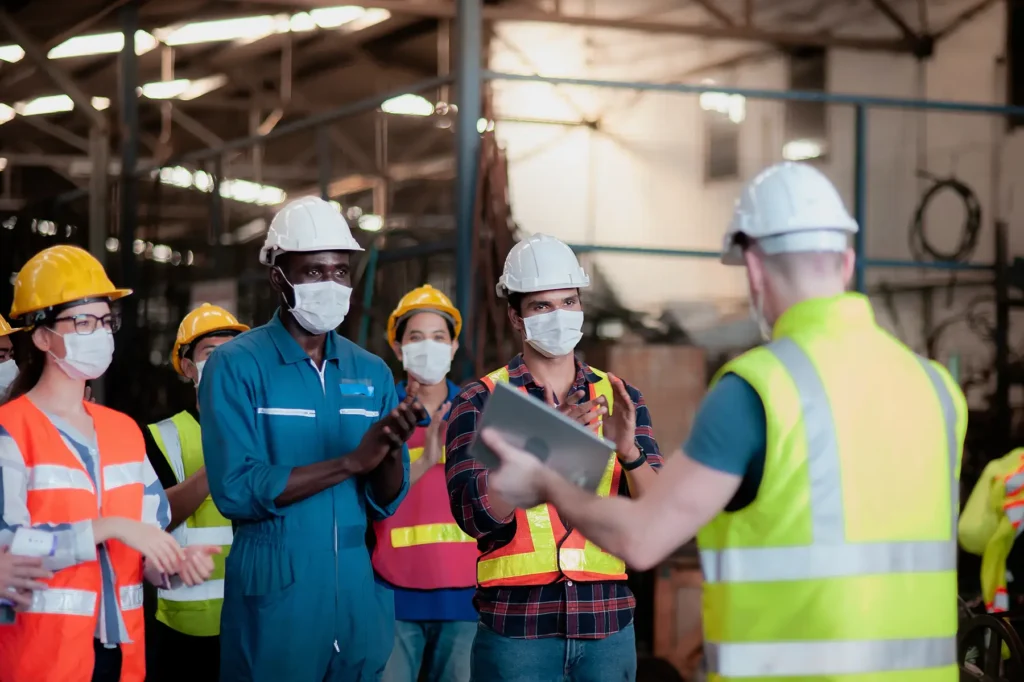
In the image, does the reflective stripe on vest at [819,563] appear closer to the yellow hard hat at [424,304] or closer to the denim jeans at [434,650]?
the denim jeans at [434,650]

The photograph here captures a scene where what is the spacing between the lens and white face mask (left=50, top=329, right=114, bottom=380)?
124 inches

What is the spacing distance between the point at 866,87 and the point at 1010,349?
199 inches

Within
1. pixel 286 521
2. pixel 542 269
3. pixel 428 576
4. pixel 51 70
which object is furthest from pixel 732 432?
pixel 51 70

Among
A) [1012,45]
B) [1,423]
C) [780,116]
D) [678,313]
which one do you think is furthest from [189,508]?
[1012,45]

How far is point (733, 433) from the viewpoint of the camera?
212 centimetres

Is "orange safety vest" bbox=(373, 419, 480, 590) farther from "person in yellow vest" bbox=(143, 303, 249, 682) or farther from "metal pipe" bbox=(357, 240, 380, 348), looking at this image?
"metal pipe" bbox=(357, 240, 380, 348)

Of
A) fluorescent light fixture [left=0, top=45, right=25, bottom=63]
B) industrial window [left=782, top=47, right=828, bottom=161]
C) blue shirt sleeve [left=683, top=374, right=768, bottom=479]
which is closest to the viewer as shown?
blue shirt sleeve [left=683, top=374, right=768, bottom=479]

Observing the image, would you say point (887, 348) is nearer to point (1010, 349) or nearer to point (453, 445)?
point (453, 445)

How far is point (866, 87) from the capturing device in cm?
1362

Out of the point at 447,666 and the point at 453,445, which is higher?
the point at 453,445

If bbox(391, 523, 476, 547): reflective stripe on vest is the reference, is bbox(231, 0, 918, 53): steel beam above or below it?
above

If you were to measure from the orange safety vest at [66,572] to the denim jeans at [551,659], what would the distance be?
0.95 metres

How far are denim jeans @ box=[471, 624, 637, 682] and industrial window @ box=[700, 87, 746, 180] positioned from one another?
6.20m

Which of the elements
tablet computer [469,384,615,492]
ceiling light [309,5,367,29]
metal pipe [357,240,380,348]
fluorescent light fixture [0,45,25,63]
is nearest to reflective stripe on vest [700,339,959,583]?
tablet computer [469,384,615,492]
